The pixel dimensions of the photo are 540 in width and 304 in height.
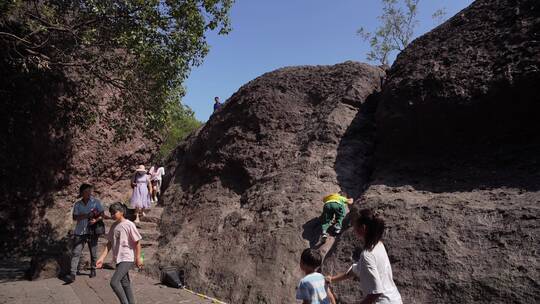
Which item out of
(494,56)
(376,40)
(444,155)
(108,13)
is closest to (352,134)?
(444,155)

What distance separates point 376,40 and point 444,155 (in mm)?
28663

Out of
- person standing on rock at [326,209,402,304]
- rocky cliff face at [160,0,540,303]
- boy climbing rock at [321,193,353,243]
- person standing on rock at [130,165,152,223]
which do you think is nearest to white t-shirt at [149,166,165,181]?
person standing on rock at [130,165,152,223]

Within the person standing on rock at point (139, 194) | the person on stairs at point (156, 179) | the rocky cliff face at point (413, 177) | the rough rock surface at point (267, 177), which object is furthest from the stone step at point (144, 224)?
the person on stairs at point (156, 179)

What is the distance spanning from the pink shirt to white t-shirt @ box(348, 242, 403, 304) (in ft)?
10.7

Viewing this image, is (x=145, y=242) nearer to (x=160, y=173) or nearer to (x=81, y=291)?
(x=81, y=291)

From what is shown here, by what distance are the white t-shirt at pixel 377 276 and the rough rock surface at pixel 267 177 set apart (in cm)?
382

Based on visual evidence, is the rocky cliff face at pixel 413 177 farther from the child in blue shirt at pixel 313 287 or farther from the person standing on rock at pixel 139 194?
the child in blue shirt at pixel 313 287

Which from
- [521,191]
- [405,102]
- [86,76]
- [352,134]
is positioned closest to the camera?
[521,191]

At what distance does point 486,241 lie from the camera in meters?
5.53

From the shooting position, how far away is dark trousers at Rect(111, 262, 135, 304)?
490cm

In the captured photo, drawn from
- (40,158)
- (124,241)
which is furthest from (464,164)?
(40,158)

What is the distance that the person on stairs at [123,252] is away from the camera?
4961 millimetres

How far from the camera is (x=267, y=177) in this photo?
981 cm

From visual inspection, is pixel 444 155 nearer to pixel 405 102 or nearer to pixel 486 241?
pixel 405 102
